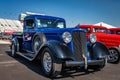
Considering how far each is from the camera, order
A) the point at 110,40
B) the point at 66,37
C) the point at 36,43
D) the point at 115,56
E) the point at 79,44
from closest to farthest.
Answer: the point at 66,37 < the point at 79,44 < the point at 36,43 < the point at 115,56 < the point at 110,40

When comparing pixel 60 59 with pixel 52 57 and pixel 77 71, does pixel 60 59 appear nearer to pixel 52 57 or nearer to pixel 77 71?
pixel 52 57

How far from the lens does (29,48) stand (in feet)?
28.1

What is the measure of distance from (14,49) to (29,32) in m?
1.71

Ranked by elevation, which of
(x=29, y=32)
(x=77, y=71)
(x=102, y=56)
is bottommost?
(x=77, y=71)

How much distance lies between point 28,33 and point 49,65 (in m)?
2.97

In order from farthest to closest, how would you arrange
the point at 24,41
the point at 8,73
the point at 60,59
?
1. the point at 24,41
2. the point at 8,73
3. the point at 60,59

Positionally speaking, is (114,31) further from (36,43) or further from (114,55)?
(36,43)

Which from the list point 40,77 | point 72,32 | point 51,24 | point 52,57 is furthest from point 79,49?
point 51,24

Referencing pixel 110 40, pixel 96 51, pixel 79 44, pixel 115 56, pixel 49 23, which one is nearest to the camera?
pixel 79 44

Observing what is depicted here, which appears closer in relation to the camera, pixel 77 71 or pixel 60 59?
pixel 60 59

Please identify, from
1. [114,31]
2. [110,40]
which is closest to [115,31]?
[114,31]

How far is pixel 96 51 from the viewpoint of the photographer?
6605mm

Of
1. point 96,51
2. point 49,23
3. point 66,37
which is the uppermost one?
point 49,23

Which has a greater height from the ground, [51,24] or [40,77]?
[51,24]
